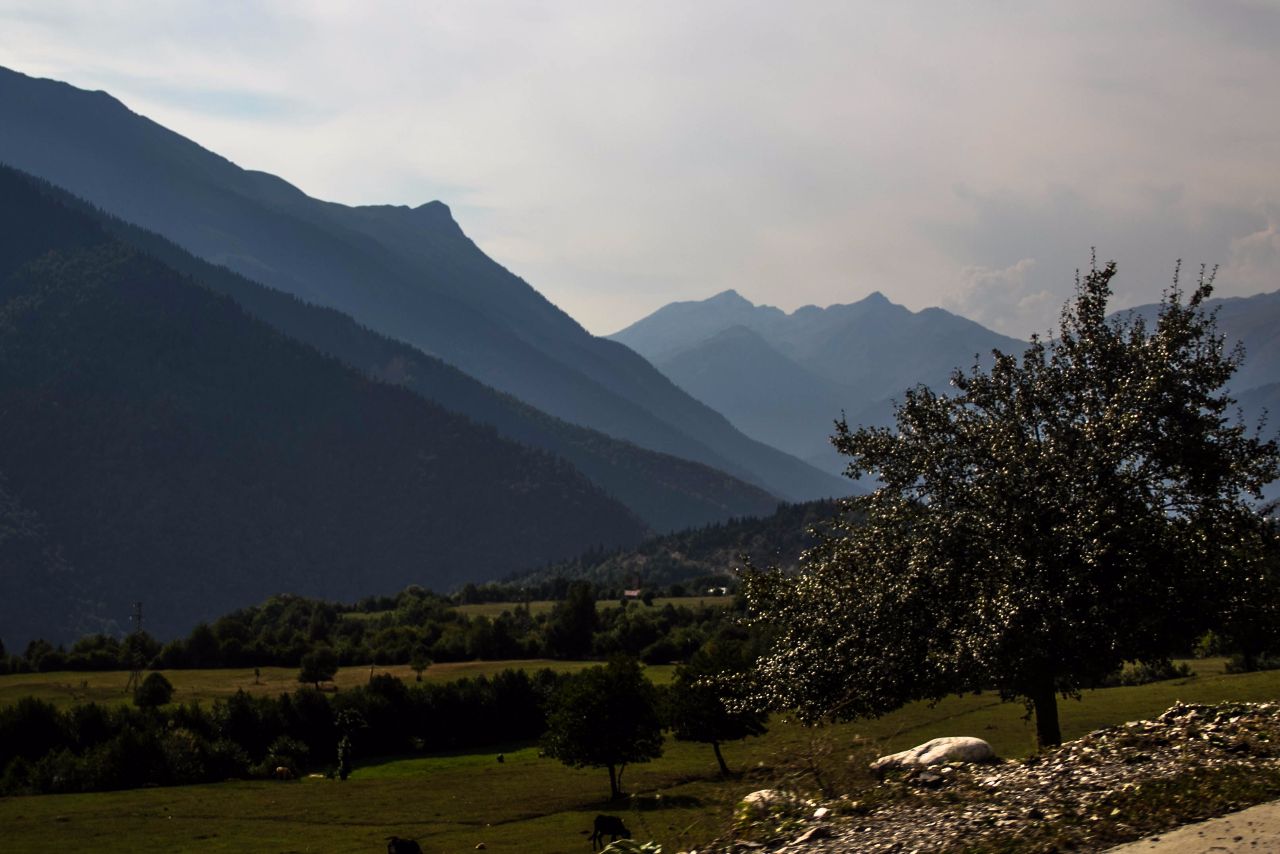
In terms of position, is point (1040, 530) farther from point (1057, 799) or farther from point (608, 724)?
point (608, 724)

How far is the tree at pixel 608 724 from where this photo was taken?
72.8 meters

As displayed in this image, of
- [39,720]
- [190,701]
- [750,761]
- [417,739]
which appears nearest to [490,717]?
[417,739]

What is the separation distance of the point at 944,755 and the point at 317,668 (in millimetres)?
111932

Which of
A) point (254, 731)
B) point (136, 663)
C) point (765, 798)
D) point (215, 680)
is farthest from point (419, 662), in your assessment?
point (765, 798)

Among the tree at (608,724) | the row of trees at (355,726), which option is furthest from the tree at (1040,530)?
the tree at (608,724)

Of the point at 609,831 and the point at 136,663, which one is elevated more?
the point at 136,663

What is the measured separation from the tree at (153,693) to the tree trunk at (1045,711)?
302 ft

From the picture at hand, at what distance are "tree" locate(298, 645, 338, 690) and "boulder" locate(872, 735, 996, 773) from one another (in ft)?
350

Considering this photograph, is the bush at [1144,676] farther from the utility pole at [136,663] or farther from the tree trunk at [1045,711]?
the utility pole at [136,663]

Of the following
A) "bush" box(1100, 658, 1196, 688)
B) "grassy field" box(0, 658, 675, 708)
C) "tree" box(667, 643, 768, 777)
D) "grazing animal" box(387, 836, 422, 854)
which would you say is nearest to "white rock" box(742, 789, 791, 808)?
"grazing animal" box(387, 836, 422, 854)

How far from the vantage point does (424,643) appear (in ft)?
498

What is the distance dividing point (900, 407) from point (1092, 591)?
7835 mm

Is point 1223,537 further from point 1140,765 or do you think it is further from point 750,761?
point 750,761

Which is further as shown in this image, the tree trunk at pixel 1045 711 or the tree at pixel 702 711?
the tree at pixel 702 711
